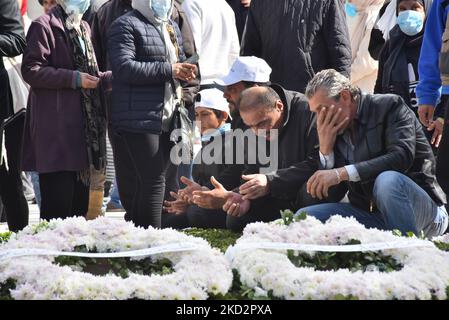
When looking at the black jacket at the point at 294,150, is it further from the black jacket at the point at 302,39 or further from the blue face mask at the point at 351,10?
the blue face mask at the point at 351,10

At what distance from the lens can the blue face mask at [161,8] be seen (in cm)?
698

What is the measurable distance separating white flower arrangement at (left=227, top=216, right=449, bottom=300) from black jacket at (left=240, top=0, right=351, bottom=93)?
277 cm

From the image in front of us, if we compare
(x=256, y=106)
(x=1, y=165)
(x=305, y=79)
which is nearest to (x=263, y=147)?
Result: (x=256, y=106)

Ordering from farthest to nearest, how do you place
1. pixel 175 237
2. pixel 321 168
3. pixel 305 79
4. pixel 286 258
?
pixel 305 79
pixel 321 168
pixel 175 237
pixel 286 258

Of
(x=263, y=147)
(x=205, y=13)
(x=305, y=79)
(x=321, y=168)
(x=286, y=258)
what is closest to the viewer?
(x=286, y=258)

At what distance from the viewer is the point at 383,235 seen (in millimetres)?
4316

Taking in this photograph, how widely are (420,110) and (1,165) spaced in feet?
8.96

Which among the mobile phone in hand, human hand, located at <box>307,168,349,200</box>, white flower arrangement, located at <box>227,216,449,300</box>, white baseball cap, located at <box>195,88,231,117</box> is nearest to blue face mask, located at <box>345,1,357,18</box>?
white baseball cap, located at <box>195,88,231,117</box>

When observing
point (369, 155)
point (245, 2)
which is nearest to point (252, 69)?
point (369, 155)

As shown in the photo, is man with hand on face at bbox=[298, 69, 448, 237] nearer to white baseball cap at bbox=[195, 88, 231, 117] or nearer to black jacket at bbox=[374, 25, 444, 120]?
white baseball cap at bbox=[195, 88, 231, 117]

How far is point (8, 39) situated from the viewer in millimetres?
6691

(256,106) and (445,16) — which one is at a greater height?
(445,16)

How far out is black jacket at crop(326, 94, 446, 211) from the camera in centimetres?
566

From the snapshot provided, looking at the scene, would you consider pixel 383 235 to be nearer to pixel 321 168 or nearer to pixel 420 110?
pixel 321 168
